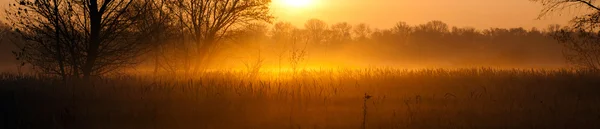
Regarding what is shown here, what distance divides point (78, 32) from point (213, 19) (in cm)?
765

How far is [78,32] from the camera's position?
14023mm

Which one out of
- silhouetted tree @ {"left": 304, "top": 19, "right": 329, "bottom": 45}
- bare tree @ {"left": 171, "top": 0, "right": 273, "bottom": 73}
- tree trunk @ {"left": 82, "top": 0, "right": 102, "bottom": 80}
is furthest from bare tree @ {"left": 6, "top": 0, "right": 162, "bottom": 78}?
silhouetted tree @ {"left": 304, "top": 19, "right": 329, "bottom": 45}

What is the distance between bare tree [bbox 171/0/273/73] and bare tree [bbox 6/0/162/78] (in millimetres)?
5563

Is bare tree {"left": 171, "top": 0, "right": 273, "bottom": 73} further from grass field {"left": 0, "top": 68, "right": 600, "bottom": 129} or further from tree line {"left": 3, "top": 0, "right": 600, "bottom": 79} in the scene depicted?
grass field {"left": 0, "top": 68, "right": 600, "bottom": 129}

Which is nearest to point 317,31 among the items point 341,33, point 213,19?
point 341,33

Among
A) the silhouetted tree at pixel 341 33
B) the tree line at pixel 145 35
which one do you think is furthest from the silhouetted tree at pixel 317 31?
the tree line at pixel 145 35

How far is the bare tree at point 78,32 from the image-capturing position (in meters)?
13.4

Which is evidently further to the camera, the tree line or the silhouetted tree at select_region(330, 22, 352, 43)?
the silhouetted tree at select_region(330, 22, 352, 43)

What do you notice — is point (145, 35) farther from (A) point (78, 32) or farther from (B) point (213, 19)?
(B) point (213, 19)

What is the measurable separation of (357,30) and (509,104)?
90.9 metres

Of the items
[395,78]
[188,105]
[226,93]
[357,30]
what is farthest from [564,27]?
[357,30]

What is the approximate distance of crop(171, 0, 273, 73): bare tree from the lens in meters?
20.3

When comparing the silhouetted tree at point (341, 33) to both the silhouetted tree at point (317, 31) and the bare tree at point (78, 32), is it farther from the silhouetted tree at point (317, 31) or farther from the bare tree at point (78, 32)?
the bare tree at point (78, 32)

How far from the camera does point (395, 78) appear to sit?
1373cm
